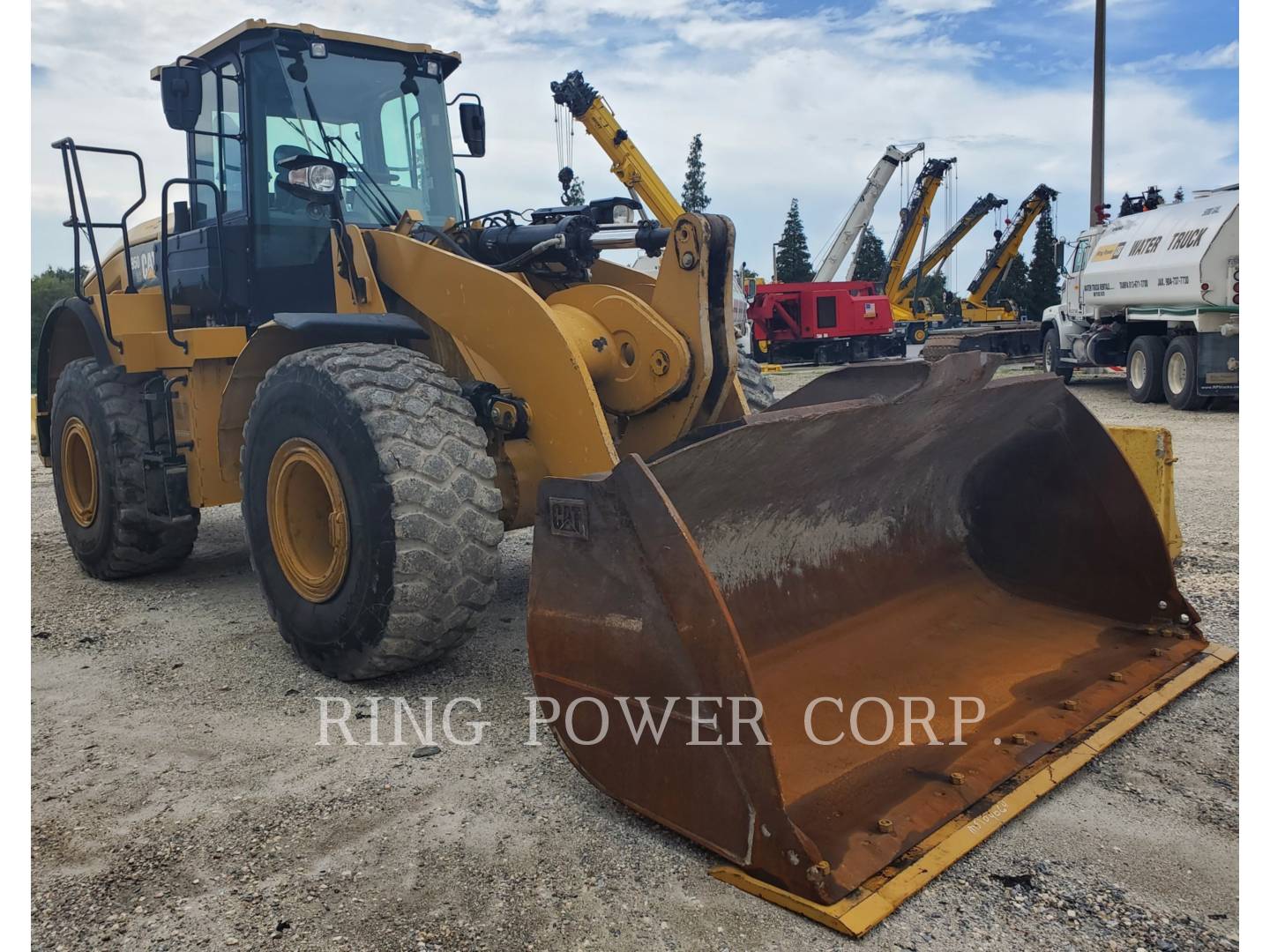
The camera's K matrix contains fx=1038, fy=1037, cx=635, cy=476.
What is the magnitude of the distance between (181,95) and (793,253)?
54.5m

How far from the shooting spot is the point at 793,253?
2248 inches

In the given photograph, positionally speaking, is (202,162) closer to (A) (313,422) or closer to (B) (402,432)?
(A) (313,422)

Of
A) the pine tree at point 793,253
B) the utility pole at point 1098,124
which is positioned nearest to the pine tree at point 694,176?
the pine tree at point 793,253

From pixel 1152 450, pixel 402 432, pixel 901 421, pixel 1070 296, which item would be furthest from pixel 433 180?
pixel 1070 296

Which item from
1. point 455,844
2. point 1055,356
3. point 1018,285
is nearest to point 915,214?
point 1055,356

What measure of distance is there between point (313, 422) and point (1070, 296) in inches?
660

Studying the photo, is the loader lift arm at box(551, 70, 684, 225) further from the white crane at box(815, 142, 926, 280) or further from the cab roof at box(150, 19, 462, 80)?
the cab roof at box(150, 19, 462, 80)

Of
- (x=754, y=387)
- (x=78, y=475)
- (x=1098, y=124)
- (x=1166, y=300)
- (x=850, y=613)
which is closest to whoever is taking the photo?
(x=850, y=613)

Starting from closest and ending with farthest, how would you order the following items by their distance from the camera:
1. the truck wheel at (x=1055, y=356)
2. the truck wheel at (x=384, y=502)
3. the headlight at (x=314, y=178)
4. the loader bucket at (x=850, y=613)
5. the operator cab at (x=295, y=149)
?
the loader bucket at (x=850, y=613) < the truck wheel at (x=384, y=502) < the headlight at (x=314, y=178) < the operator cab at (x=295, y=149) < the truck wheel at (x=1055, y=356)

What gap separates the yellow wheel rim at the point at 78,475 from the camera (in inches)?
237

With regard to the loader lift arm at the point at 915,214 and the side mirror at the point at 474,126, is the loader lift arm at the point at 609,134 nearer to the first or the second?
the loader lift arm at the point at 915,214

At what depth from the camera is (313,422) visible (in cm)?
397

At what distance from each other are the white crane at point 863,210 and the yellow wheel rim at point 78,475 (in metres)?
24.8

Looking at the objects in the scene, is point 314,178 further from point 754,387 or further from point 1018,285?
point 1018,285
